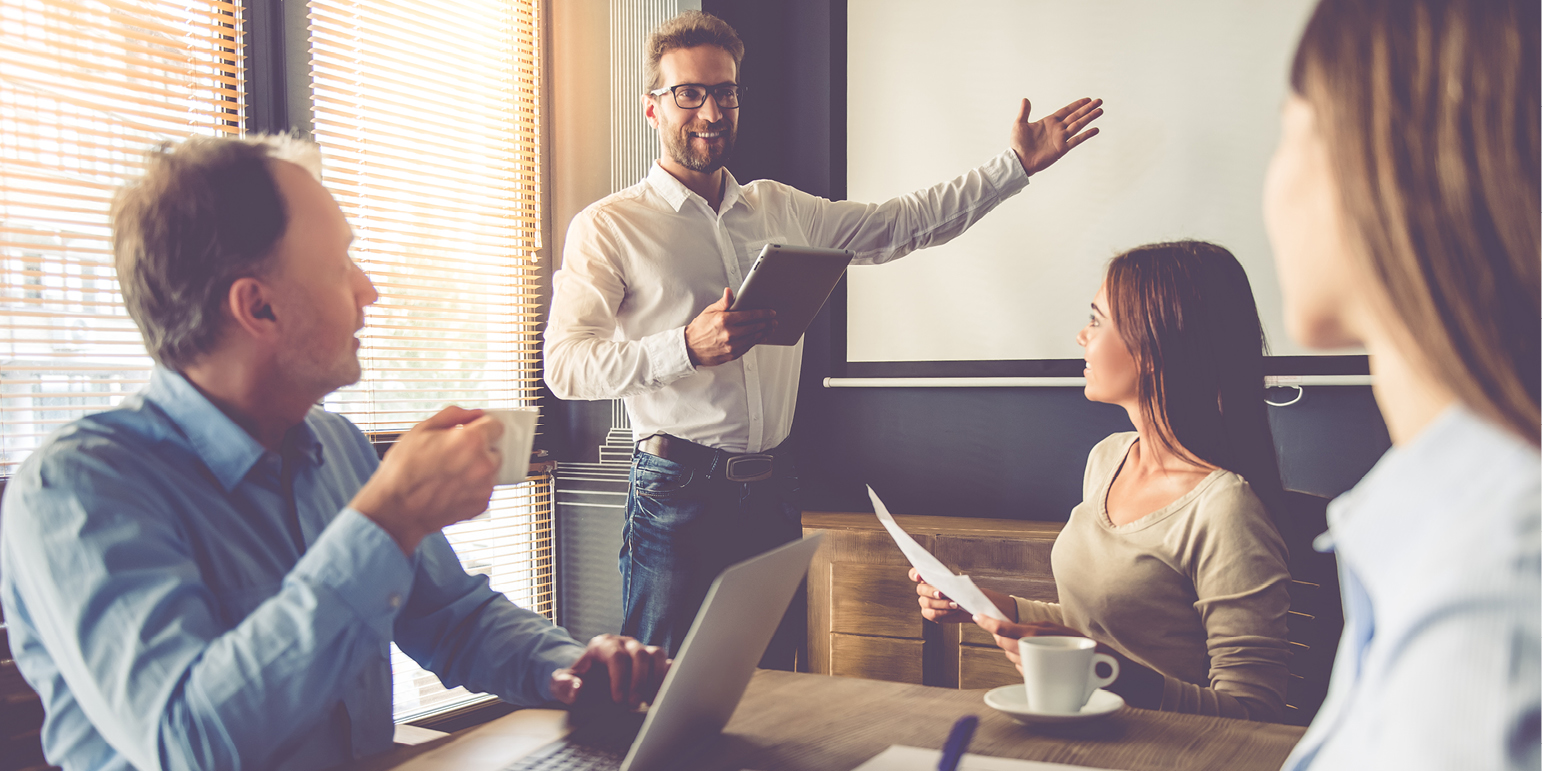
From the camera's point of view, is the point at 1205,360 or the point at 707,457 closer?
the point at 1205,360

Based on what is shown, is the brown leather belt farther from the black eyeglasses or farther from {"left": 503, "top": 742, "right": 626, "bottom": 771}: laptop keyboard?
{"left": 503, "top": 742, "right": 626, "bottom": 771}: laptop keyboard

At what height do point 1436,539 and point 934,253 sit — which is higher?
point 934,253

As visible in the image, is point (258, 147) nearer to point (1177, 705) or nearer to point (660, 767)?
point (660, 767)

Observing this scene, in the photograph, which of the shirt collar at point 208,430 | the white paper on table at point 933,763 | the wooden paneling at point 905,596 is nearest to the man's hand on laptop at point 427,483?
the shirt collar at point 208,430

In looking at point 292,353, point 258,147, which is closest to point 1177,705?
point 292,353

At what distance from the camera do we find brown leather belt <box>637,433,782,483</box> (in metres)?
2.27

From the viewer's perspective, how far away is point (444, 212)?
306 centimetres

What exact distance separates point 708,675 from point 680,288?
160 cm

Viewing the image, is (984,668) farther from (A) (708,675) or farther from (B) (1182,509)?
(A) (708,675)

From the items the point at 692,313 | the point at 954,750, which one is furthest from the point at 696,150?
the point at 954,750

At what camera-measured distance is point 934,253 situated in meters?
3.23

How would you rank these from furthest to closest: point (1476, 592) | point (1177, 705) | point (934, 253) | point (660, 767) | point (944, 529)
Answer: point (934, 253) → point (944, 529) → point (1177, 705) → point (660, 767) → point (1476, 592)

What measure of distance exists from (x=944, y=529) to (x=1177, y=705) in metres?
1.65

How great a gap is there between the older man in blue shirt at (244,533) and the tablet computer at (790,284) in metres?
0.86
